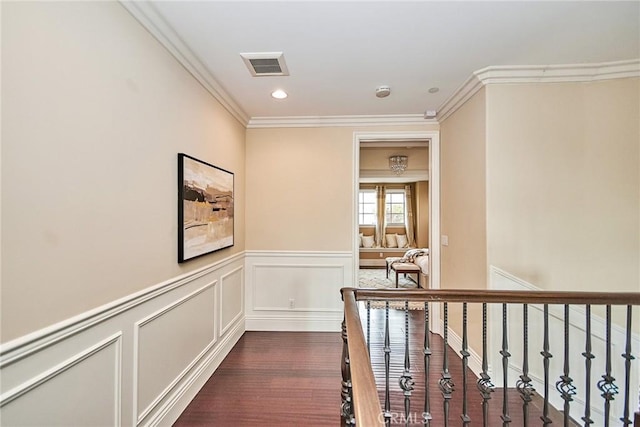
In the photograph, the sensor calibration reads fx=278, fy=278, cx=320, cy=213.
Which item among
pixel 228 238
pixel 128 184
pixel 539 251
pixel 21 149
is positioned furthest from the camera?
pixel 228 238

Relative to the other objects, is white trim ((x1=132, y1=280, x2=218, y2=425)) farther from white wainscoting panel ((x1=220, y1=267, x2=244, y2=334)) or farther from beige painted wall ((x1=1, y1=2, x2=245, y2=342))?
white wainscoting panel ((x1=220, y1=267, x2=244, y2=334))

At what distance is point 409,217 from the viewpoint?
8031 mm

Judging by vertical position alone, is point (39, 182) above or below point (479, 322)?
above

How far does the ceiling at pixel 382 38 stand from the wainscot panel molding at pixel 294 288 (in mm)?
1953

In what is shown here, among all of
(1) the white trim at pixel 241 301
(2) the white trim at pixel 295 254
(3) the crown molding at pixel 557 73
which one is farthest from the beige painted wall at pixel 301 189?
(3) the crown molding at pixel 557 73

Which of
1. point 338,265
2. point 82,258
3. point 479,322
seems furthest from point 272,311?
point 82,258

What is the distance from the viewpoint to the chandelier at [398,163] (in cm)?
528

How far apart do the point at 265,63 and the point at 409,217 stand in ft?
22.0

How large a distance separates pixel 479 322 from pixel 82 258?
2.86 m

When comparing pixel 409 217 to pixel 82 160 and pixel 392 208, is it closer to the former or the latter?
pixel 392 208

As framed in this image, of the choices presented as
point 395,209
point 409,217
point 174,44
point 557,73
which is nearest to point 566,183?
point 557,73

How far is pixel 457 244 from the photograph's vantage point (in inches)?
115

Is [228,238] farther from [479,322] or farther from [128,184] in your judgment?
[479,322]

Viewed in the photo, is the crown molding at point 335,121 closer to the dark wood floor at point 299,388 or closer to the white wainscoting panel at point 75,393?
the dark wood floor at point 299,388
